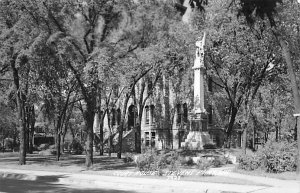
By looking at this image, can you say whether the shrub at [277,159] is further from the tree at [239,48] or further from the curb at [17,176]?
the curb at [17,176]

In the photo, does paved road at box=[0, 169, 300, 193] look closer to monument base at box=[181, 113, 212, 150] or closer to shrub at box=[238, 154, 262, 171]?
shrub at box=[238, 154, 262, 171]

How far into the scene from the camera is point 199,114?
28.2m

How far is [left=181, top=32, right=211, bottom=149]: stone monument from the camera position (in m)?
28.0

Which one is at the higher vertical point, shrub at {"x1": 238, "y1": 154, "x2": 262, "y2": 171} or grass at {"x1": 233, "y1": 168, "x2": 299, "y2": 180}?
shrub at {"x1": 238, "y1": 154, "x2": 262, "y2": 171}

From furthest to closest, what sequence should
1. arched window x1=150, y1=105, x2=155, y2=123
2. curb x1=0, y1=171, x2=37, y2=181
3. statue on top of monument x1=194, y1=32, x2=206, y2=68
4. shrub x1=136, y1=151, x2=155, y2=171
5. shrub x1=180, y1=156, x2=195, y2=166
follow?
arched window x1=150, y1=105, x2=155, y2=123, statue on top of monument x1=194, y1=32, x2=206, y2=68, shrub x1=180, y1=156, x2=195, y2=166, curb x1=0, y1=171, x2=37, y2=181, shrub x1=136, y1=151, x2=155, y2=171

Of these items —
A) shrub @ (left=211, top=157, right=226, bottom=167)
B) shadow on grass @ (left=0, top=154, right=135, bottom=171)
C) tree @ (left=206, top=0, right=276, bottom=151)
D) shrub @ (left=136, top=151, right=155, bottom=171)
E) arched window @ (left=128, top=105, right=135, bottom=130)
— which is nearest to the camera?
shrub @ (left=136, top=151, right=155, bottom=171)

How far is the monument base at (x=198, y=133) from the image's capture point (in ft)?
91.6

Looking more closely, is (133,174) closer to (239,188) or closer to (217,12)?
(239,188)

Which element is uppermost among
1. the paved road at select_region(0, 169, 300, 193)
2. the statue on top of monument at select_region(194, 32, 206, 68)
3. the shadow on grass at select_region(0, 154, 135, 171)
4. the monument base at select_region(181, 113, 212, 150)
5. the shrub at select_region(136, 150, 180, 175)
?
the statue on top of monument at select_region(194, 32, 206, 68)

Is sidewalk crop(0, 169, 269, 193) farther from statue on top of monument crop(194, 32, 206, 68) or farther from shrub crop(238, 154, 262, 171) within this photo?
statue on top of monument crop(194, 32, 206, 68)

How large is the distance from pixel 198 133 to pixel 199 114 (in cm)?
134

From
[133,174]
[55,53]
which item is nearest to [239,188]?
[133,174]

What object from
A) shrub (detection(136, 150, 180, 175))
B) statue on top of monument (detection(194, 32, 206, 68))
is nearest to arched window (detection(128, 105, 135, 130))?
statue on top of monument (detection(194, 32, 206, 68))

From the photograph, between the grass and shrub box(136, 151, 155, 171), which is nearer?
the grass
